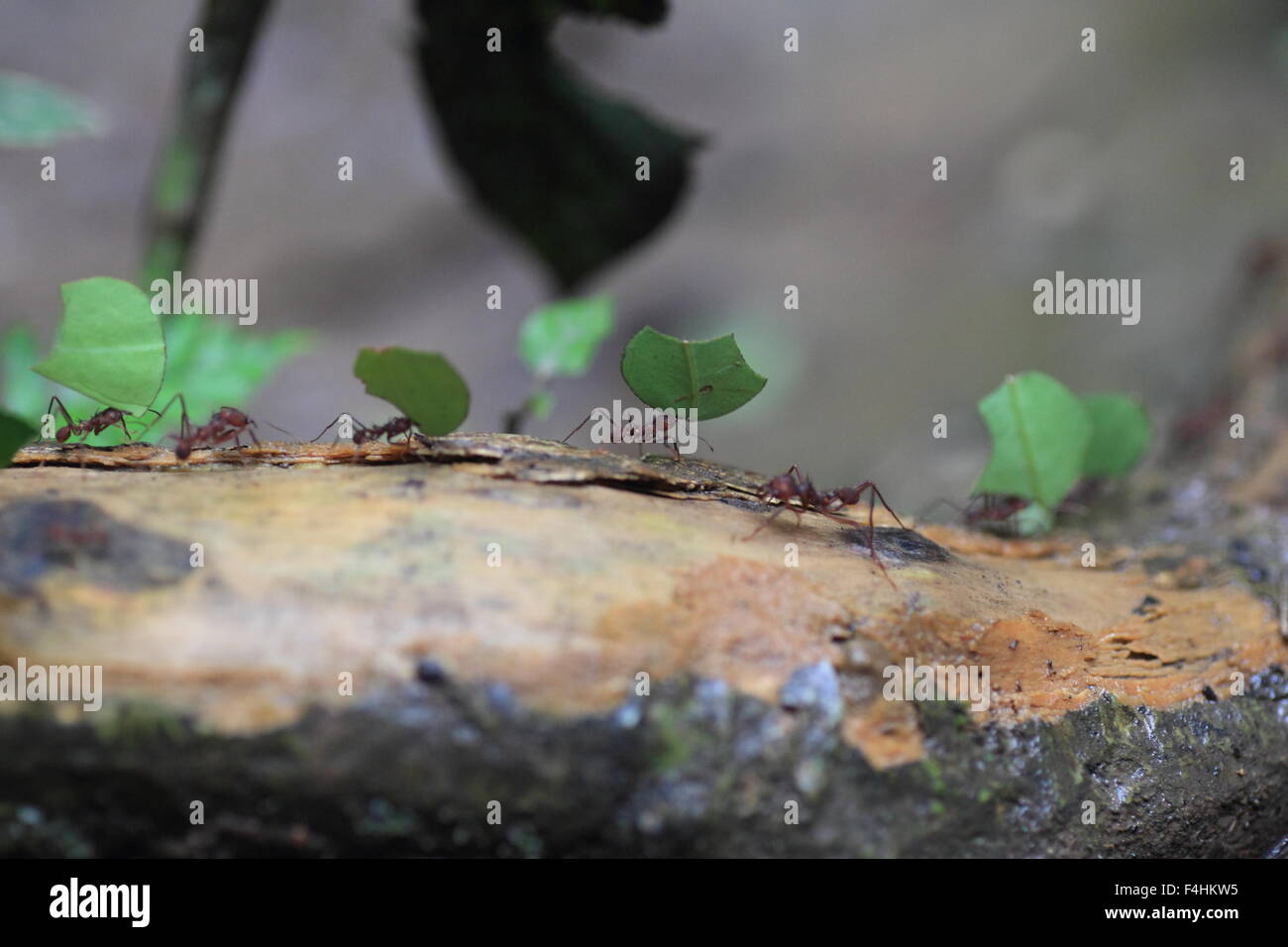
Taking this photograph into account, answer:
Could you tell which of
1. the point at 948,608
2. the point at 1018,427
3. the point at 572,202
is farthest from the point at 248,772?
the point at 572,202

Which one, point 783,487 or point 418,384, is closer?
point 418,384

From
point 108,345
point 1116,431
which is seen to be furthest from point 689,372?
point 1116,431

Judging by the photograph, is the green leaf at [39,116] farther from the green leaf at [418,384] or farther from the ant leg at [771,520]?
the ant leg at [771,520]

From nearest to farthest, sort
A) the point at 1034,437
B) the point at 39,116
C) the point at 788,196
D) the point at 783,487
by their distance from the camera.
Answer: the point at 783,487
the point at 39,116
the point at 1034,437
the point at 788,196

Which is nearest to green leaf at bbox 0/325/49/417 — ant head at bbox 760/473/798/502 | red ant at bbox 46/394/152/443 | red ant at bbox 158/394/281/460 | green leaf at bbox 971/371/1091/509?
red ant at bbox 46/394/152/443

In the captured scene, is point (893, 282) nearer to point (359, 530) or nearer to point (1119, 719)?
point (1119, 719)

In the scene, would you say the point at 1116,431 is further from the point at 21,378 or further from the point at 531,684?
the point at 21,378

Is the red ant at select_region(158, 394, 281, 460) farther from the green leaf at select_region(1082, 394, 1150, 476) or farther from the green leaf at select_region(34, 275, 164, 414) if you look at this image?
the green leaf at select_region(1082, 394, 1150, 476)
